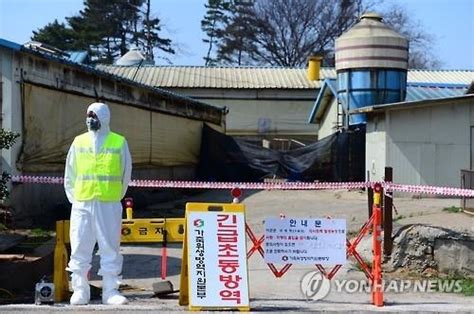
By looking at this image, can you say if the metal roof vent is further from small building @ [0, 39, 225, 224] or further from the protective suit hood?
the protective suit hood

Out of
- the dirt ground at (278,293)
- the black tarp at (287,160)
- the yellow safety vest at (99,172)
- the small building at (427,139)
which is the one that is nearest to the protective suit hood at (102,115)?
the yellow safety vest at (99,172)

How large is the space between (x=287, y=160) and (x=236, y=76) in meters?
20.2

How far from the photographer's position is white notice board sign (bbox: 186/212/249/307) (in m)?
7.86

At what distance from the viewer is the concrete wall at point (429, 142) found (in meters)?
21.9

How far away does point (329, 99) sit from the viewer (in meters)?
36.0

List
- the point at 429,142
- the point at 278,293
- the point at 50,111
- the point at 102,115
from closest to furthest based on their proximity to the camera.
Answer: the point at 102,115
the point at 278,293
the point at 50,111
the point at 429,142

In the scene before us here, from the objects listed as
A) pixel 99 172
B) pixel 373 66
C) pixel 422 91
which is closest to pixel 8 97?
pixel 99 172

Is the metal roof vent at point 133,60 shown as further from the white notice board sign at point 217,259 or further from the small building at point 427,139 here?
the white notice board sign at point 217,259

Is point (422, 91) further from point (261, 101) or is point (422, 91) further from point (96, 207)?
point (96, 207)

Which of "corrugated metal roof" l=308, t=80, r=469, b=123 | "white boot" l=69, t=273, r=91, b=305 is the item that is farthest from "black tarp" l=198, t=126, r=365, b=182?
"white boot" l=69, t=273, r=91, b=305

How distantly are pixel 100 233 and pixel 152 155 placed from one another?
15577mm

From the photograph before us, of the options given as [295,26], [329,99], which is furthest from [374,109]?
[295,26]

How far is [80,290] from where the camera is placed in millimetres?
8055

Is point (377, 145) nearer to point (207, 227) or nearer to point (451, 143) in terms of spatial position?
point (451, 143)
